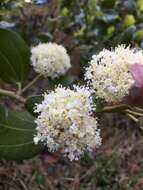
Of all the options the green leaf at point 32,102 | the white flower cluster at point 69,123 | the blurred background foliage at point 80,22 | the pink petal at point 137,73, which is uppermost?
the blurred background foliage at point 80,22

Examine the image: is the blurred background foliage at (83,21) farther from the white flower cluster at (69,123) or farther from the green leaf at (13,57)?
the white flower cluster at (69,123)

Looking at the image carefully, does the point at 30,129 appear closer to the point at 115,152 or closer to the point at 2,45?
the point at 2,45

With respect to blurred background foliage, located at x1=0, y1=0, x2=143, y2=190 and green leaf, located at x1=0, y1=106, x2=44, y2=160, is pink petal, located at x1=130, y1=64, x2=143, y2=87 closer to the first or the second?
green leaf, located at x1=0, y1=106, x2=44, y2=160

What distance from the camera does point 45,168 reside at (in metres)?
2.10

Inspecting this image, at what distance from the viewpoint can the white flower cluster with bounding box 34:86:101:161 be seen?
0.93 meters

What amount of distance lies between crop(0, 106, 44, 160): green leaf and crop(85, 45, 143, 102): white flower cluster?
0.23 m

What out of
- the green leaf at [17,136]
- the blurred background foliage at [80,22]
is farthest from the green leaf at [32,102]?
the blurred background foliage at [80,22]

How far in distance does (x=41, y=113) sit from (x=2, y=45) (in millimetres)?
474

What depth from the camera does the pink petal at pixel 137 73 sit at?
0.97 metres

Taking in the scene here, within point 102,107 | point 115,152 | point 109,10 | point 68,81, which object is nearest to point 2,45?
point 68,81

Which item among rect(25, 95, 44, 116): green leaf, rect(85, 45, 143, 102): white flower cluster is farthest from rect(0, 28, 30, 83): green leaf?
rect(85, 45, 143, 102): white flower cluster

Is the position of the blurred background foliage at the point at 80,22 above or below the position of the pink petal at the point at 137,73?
above

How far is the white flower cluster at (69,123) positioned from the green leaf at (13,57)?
0.46 m

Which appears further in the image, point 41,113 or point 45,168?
point 45,168
